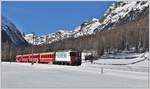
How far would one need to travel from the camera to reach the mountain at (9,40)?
102 metres

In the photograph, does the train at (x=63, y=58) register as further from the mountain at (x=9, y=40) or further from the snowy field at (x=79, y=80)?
the snowy field at (x=79, y=80)

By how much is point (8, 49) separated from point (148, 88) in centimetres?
9062

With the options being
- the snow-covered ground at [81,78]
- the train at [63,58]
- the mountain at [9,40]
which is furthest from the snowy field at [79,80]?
the train at [63,58]

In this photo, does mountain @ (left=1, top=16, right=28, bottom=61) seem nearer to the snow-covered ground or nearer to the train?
the train

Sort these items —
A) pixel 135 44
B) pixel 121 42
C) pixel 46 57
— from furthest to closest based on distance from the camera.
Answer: pixel 121 42
pixel 135 44
pixel 46 57

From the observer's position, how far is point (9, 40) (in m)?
156

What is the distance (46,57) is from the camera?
65.8m

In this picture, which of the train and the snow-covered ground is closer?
the snow-covered ground

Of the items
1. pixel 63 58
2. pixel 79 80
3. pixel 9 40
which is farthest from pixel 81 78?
pixel 9 40

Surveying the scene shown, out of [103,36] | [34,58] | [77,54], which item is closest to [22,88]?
[77,54]

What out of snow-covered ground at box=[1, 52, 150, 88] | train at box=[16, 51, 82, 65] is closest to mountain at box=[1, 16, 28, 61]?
train at box=[16, 51, 82, 65]

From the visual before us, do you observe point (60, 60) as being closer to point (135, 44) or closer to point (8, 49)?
point (135, 44)

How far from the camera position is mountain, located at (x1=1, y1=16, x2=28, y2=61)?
102 m

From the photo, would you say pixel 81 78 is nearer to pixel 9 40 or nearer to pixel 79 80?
pixel 79 80
